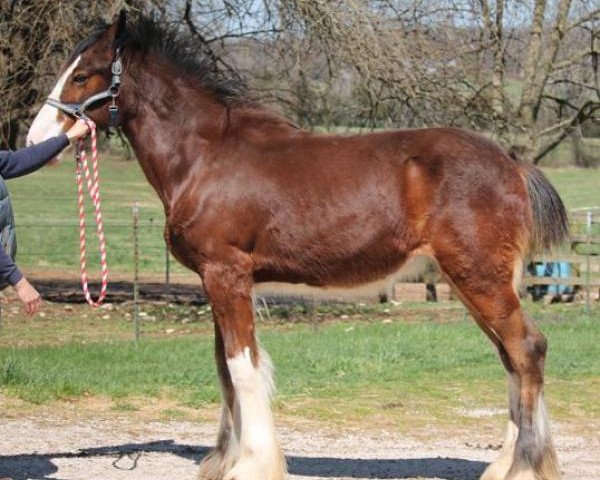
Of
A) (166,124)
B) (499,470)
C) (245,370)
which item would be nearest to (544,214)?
(499,470)

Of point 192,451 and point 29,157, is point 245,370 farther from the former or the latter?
point 29,157

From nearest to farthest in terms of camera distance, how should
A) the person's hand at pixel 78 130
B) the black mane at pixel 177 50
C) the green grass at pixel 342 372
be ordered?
A: the person's hand at pixel 78 130, the black mane at pixel 177 50, the green grass at pixel 342 372

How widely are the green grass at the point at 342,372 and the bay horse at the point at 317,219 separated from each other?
7.76 feet

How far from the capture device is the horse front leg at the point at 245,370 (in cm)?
620

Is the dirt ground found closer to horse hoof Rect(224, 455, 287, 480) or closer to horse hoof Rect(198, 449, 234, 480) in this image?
horse hoof Rect(198, 449, 234, 480)

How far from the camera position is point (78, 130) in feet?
21.1

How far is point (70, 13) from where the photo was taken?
15156 mm

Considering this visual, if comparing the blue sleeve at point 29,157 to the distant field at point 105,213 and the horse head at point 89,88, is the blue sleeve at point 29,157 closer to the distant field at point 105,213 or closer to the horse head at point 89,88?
the horse head at point 89,88

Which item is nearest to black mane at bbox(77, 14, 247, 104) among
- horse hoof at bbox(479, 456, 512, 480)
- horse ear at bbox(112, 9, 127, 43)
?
horse ear at bbox(112, 9, 127, 43)

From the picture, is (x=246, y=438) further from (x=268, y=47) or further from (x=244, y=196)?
(x=268, y=47)

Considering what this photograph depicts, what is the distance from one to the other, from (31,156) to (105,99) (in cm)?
69

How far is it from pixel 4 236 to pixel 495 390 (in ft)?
16.8

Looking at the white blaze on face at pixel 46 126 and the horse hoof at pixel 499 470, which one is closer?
the horse hoof at pixel 499 470

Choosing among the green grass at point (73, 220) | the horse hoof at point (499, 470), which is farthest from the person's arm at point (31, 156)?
the green grass at point (73, 220)
